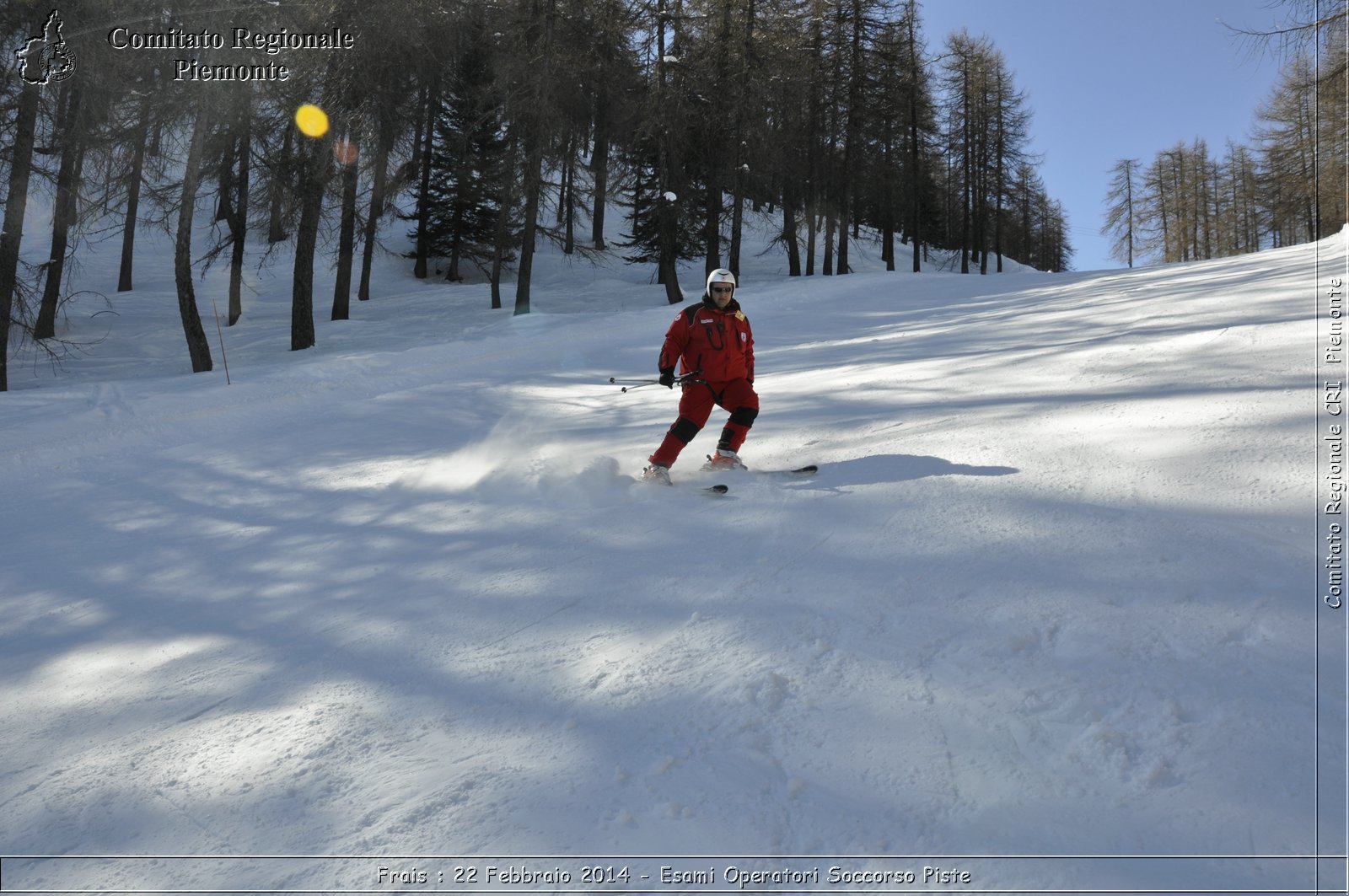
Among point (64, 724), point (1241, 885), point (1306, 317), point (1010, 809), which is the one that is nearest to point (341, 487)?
point (64, 724)

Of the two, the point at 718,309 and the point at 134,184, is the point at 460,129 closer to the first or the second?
the point at 134,184

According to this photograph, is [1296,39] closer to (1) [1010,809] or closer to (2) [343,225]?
(1) [1010,809]

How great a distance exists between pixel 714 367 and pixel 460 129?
28478 mm

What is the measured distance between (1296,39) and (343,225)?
1976 centimetres

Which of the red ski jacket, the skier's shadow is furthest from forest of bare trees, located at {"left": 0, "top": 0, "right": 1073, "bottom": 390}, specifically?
the skier's shadow

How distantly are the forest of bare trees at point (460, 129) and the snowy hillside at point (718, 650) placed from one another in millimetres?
10168

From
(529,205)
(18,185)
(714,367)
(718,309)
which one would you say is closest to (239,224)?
(18,185)

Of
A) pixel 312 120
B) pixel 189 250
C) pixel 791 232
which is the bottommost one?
pixel 189 250

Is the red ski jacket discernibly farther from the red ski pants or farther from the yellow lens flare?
the yellow lens flare

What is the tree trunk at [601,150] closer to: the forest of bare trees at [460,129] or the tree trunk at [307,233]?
the forest of bare trees at [460,129]

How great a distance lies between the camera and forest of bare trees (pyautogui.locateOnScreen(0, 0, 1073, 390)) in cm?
1462

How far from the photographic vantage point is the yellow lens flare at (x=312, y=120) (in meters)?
16.8

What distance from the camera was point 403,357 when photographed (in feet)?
45.5

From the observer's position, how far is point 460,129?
1230 inches
